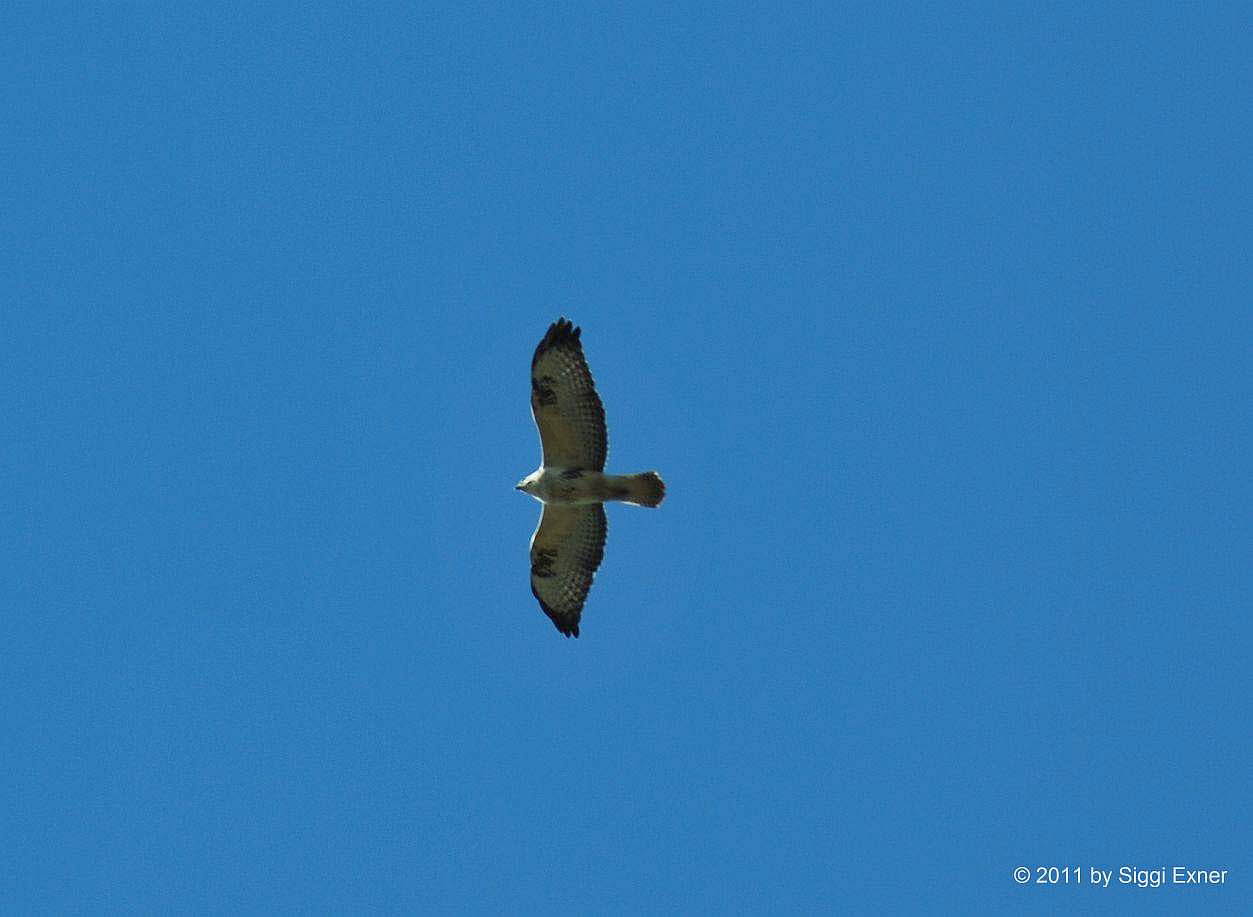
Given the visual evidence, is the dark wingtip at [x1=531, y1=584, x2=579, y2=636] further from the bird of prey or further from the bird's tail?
the bird's tail

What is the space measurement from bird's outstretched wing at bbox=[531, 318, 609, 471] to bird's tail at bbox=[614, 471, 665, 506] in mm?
324

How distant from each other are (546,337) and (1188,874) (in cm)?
967

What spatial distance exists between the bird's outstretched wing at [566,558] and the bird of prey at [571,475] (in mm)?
11

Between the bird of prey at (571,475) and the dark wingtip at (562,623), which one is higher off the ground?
the bird of prey at (571,475)

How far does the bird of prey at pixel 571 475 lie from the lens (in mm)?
21000

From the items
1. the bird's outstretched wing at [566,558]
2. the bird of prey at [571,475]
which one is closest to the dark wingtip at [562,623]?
the bird's outstretched wing at [566,558]

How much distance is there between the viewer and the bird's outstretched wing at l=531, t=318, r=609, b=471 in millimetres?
20938

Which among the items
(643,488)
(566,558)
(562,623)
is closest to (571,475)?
(643,488)

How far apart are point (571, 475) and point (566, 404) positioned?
798 mm

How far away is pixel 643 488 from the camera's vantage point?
21.2 m

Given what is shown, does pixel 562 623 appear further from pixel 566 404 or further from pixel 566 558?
pixel 566 404

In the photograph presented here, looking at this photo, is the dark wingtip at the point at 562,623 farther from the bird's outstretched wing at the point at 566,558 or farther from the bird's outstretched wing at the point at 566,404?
the bird's outstretched wing at the point at 566,404

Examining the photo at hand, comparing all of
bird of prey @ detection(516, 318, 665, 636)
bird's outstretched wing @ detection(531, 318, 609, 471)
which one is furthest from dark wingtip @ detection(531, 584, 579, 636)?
bird's outstretched wing @ detection(531, 318, 609, 471)

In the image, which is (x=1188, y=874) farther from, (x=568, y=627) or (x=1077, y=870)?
(x=568, y=627)
